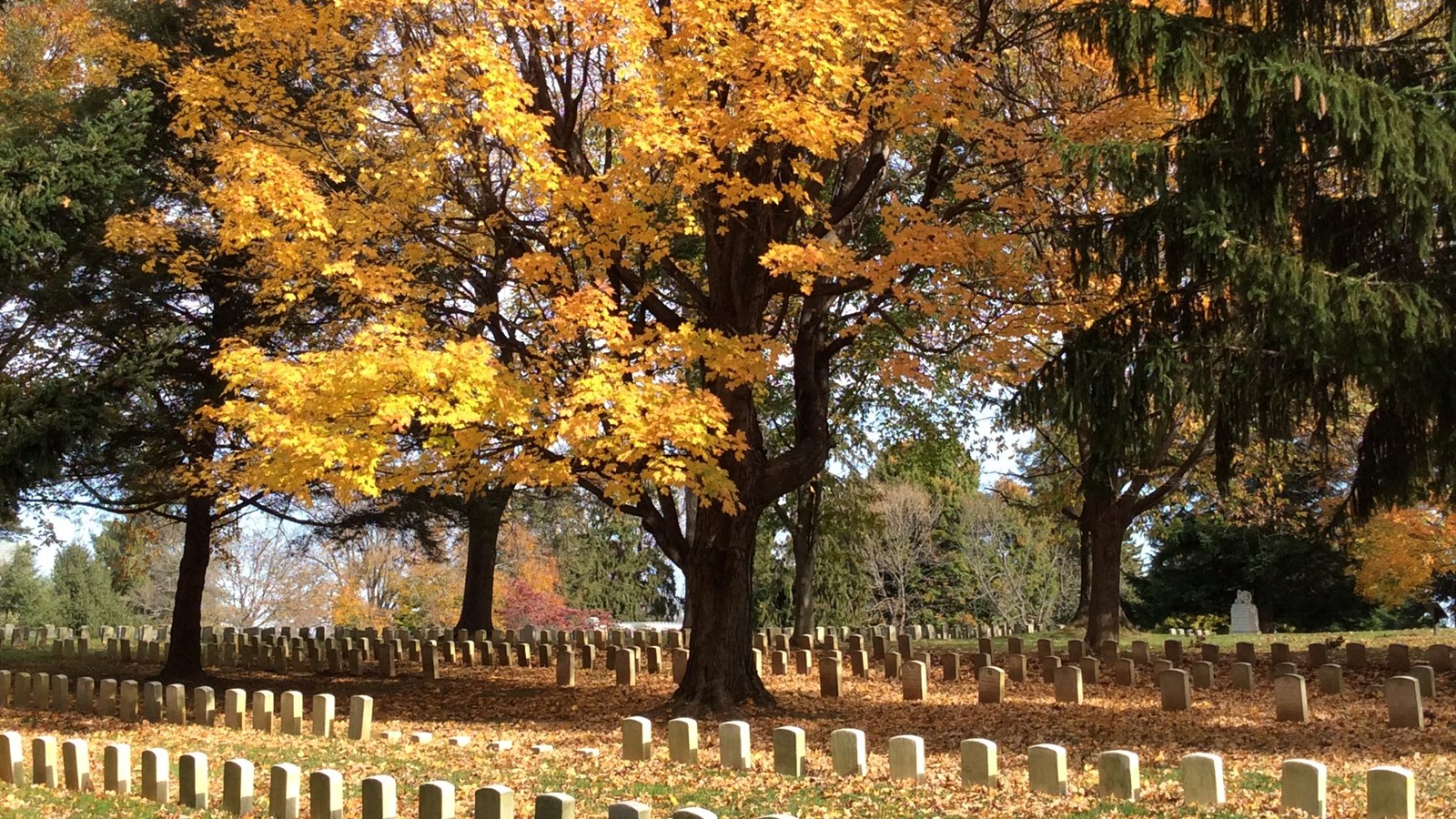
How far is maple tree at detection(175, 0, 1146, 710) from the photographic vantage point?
10875 millimetres

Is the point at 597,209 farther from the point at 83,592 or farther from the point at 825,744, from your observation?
the point at 83,592

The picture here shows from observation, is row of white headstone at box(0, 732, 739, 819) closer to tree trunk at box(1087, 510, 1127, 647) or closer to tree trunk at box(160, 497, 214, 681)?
tree trunk at box(160, 497, 214, 681)

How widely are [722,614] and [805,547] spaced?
1043 centimetres

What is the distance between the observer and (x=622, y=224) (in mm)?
11812

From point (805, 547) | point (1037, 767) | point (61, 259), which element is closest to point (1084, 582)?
point (805, 547)

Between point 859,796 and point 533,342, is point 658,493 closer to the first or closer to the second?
point 533,342

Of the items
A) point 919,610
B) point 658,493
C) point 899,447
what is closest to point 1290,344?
point 658,493

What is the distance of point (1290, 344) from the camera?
9617 millimetres

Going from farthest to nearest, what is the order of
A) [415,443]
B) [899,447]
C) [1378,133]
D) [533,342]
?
[899,447] → [415,443] → [533,342] → [1378,133]

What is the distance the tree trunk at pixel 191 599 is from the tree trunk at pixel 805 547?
10401mm

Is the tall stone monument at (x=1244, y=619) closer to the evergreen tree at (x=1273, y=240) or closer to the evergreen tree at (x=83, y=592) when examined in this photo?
the evergreen tree at (x=1273, y=240)

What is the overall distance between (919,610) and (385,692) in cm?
2218

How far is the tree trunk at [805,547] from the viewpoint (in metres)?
23.1

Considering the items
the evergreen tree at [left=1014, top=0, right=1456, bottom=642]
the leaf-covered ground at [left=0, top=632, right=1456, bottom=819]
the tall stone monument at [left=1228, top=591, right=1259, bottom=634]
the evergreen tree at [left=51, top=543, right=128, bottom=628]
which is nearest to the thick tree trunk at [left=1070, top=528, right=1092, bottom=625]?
the tall stone monument at [left=1228, top=591, right=1259, bottom=634]
